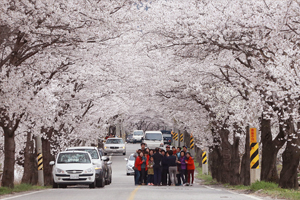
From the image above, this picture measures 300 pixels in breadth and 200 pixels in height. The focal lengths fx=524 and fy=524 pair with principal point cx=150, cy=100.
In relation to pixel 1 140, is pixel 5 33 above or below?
above

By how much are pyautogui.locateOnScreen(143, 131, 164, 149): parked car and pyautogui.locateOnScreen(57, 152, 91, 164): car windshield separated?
127 ft

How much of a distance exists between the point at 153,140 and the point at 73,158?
130 feet

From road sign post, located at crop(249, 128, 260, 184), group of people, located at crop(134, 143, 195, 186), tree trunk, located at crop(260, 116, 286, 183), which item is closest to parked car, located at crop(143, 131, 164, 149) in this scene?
group of people, located at crop(134, 143, 195, 186)

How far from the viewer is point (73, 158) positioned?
21641 mm

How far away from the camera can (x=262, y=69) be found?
59.6 feet

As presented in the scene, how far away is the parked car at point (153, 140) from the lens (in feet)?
199

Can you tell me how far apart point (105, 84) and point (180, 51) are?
13.2 metres

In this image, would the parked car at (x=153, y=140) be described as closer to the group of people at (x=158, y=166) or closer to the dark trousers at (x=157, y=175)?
the group of people at (x=158, y=166)

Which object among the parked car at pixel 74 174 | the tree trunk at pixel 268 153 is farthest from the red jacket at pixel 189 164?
the parked car at pixel 74 174

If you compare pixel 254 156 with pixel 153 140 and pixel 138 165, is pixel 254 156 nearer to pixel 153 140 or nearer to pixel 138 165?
pixel 138 165

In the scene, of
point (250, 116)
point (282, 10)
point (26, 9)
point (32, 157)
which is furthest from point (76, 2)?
point (32, 157)

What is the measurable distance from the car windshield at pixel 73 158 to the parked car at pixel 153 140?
3877 centimetres

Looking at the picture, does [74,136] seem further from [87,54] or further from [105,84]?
[87,54]

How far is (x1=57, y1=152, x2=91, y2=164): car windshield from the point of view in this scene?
845 inches
